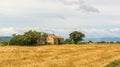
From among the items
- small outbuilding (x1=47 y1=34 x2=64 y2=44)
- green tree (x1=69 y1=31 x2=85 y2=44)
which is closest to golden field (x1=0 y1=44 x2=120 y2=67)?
green tree (x1=69 y1=31 x2=85 y2=44)

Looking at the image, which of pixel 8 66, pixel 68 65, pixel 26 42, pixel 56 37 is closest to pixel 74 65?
pixel 68 65

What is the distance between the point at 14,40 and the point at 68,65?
5495 cm

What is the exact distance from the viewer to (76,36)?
97688mm

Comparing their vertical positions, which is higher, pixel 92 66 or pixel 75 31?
pixel 75 31

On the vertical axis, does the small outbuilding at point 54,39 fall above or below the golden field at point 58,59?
above

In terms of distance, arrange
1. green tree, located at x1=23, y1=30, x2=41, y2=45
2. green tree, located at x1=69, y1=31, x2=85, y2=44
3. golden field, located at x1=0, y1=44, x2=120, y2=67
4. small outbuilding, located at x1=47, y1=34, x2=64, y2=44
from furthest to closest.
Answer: small outbuilding, located at x1=47, y1=34, x2=64, y2=44 → green tree, located at x1=69, y1=31, x2=85, y2=44 → green tree, located at x1=23, y1=30, x2=41, y2=45 → golden field, located at x1=0, y1=44, x2=120, y2=67

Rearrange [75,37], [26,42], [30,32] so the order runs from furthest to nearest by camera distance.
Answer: [75,37] → [30,32] → [26,42]

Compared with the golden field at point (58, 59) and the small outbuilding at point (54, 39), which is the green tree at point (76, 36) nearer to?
the small outbuilding at point (54, 39)

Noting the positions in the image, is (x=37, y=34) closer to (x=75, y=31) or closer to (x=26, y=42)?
(x=26, y=42)

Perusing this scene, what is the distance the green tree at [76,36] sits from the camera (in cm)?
9804

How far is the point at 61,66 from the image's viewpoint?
23.5 metres

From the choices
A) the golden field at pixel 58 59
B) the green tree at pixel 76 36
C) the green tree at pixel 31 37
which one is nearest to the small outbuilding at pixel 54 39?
the green tree at pixel 76 36

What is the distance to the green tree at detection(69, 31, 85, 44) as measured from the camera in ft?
322

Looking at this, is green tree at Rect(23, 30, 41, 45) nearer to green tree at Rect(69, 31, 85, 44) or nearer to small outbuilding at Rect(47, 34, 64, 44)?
green tree at Rect(69, 31, 85, 44)
